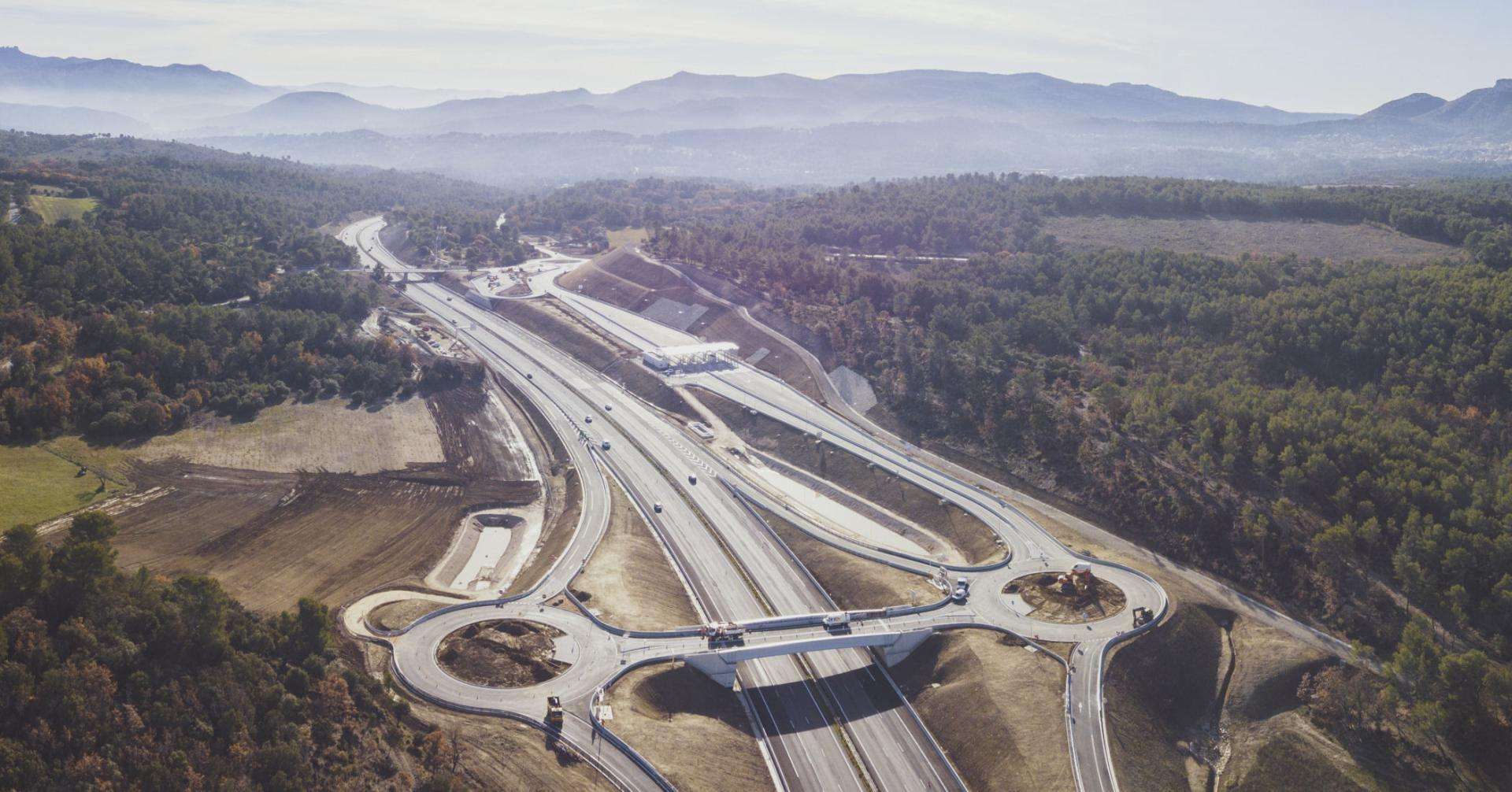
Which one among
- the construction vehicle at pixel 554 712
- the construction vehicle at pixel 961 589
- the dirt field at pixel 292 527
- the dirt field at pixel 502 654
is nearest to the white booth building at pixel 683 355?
the dirt field at pixel 292 527

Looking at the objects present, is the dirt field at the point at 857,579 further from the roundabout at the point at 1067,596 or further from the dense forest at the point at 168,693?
the dense forest at the point at 168,693

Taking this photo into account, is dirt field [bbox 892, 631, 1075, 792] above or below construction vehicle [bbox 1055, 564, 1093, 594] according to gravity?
below

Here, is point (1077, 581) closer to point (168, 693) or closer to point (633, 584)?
point (633, 584)

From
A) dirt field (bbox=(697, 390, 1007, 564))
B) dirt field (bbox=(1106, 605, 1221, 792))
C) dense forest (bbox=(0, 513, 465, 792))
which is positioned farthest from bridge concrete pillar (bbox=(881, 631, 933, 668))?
dense forest (bbox=(0, 513, 465, 792))

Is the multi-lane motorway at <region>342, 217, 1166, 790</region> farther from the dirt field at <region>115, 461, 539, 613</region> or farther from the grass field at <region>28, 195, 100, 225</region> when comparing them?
the grass field at <region>28, 195, 100, 225</region>

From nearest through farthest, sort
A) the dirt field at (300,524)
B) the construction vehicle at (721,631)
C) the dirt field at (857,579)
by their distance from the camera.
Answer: the construction vehicle at (721,631)
the dirt field at (300,524)
the dirt field at (857,579)
